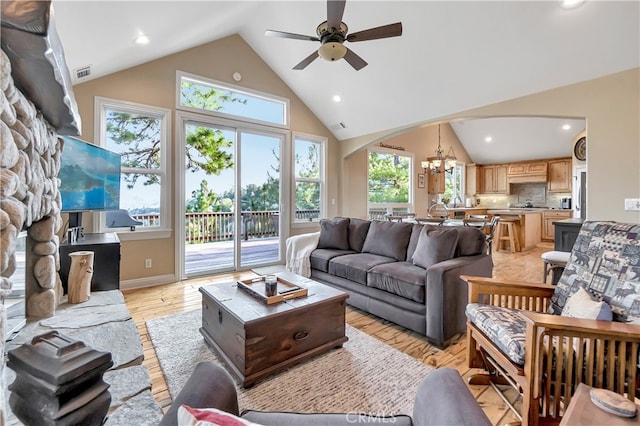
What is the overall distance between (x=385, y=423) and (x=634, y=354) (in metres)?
1.25

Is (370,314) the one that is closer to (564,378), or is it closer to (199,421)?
(564,378)

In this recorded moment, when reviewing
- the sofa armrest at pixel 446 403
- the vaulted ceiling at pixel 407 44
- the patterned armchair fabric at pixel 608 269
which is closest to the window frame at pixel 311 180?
the vaulted ceiling at pixel 407 44

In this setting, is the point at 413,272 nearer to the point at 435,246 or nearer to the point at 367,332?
the point at 435,246

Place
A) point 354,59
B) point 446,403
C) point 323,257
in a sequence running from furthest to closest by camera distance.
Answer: point 323,257
point 354,59
point 446,403

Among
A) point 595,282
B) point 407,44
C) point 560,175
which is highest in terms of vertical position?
point 407,44

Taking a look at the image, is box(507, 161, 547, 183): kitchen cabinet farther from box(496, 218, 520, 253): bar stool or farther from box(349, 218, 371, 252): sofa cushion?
box(349, 218, 371, 252): sofa cushion

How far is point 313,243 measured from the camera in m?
3.94

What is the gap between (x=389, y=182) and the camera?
7.16 m

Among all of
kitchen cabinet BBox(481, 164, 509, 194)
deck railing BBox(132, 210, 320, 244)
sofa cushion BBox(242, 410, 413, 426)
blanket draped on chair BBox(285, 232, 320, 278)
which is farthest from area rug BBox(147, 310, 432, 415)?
kitchen cabinet BBox(481, 164, 509, 194)

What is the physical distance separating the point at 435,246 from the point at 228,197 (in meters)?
3.31

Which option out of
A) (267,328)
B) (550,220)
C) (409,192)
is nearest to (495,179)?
(550,220)

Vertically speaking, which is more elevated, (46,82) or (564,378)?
(46,82)

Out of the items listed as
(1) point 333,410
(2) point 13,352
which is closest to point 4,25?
(2) point 13,352

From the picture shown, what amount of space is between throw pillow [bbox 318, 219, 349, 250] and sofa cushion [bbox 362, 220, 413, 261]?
312mm
